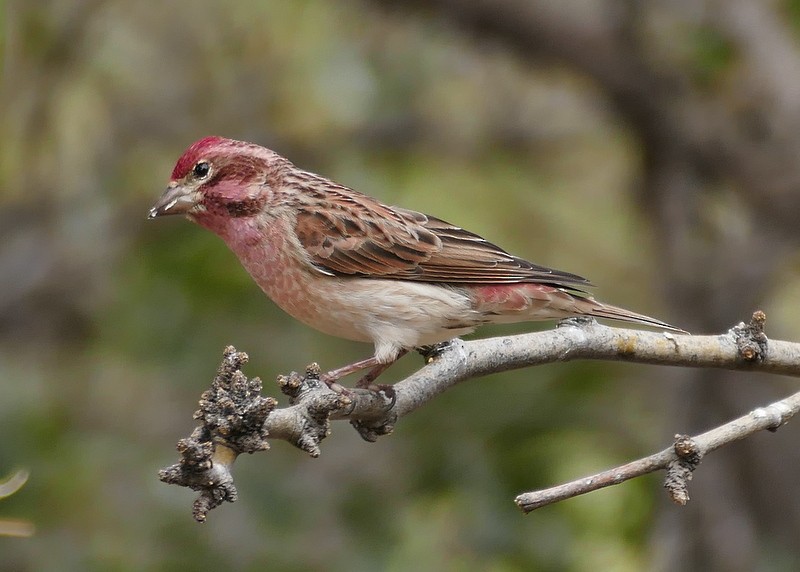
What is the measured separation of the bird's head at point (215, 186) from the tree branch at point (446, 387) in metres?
1.46

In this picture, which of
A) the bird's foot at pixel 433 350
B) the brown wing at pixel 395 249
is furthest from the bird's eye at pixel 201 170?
the bird's foot at pixel 433 350

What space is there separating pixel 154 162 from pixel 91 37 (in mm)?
1020

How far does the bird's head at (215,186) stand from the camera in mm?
6246

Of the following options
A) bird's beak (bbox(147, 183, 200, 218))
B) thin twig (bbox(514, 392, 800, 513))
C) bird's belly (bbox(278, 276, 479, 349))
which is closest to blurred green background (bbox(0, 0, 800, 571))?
bird's beak (bbox(147, 183, 200, 218))

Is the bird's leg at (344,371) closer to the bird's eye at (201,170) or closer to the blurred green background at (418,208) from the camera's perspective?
the bird's eye at (201,170)

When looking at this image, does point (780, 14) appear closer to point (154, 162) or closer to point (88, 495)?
point (154, 162)

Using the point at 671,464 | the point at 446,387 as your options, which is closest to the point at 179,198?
the point at 446,387

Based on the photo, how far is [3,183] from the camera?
28.1 ft

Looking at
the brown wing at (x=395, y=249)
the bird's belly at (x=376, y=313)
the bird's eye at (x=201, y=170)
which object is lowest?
the bird's belly at (x=376, y=313)

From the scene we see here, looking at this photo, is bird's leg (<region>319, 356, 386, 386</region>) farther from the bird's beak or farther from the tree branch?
the bird's beak

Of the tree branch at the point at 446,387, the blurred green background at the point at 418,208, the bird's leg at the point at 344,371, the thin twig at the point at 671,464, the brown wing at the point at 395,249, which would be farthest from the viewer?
the blurred green background at the point at 418,208

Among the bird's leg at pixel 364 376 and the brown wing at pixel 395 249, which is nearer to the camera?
the bird's leg at pixel 364 376

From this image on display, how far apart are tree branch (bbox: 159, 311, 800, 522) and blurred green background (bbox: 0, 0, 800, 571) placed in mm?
2204

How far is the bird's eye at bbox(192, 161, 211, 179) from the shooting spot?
6.26 meters
